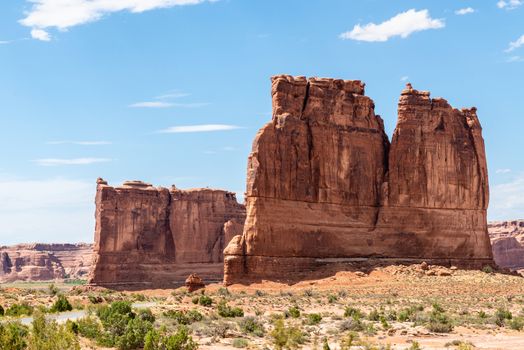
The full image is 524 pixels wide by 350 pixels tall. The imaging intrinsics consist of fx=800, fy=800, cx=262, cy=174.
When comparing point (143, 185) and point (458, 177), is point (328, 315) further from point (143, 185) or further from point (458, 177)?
point (143, 185)

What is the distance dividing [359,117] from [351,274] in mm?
12011

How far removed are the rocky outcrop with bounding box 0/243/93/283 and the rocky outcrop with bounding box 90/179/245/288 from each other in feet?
184

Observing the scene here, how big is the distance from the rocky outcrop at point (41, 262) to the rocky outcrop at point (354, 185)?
97.5 metres

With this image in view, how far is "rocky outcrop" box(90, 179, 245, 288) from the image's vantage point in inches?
3551

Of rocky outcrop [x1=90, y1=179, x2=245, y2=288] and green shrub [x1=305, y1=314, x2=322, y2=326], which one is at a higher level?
rocky outcrop [x1=90, y1=179, x2=245, y2=288]

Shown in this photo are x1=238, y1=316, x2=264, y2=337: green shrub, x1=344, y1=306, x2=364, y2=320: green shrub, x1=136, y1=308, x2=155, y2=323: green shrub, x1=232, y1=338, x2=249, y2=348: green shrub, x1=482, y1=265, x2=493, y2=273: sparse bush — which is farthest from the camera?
x1=482, y1=265, x2=493, y2=273: sparse bush

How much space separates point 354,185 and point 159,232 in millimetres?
41675

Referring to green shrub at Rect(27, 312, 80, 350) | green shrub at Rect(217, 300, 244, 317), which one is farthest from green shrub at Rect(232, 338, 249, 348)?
green shrub at Rect(217, 300, 244, 317)

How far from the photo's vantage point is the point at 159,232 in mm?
93938

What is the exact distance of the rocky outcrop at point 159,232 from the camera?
90188 millimetres

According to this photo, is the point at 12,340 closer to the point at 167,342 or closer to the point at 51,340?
the point at 51,340

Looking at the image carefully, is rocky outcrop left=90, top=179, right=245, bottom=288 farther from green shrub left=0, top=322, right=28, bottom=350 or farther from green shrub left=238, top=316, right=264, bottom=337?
green shrub left=0, top=322, right=28, bottom=350

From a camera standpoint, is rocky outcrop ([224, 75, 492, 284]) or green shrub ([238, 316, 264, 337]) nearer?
green shrub ([238, 316, 264, 337])

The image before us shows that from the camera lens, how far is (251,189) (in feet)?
173
